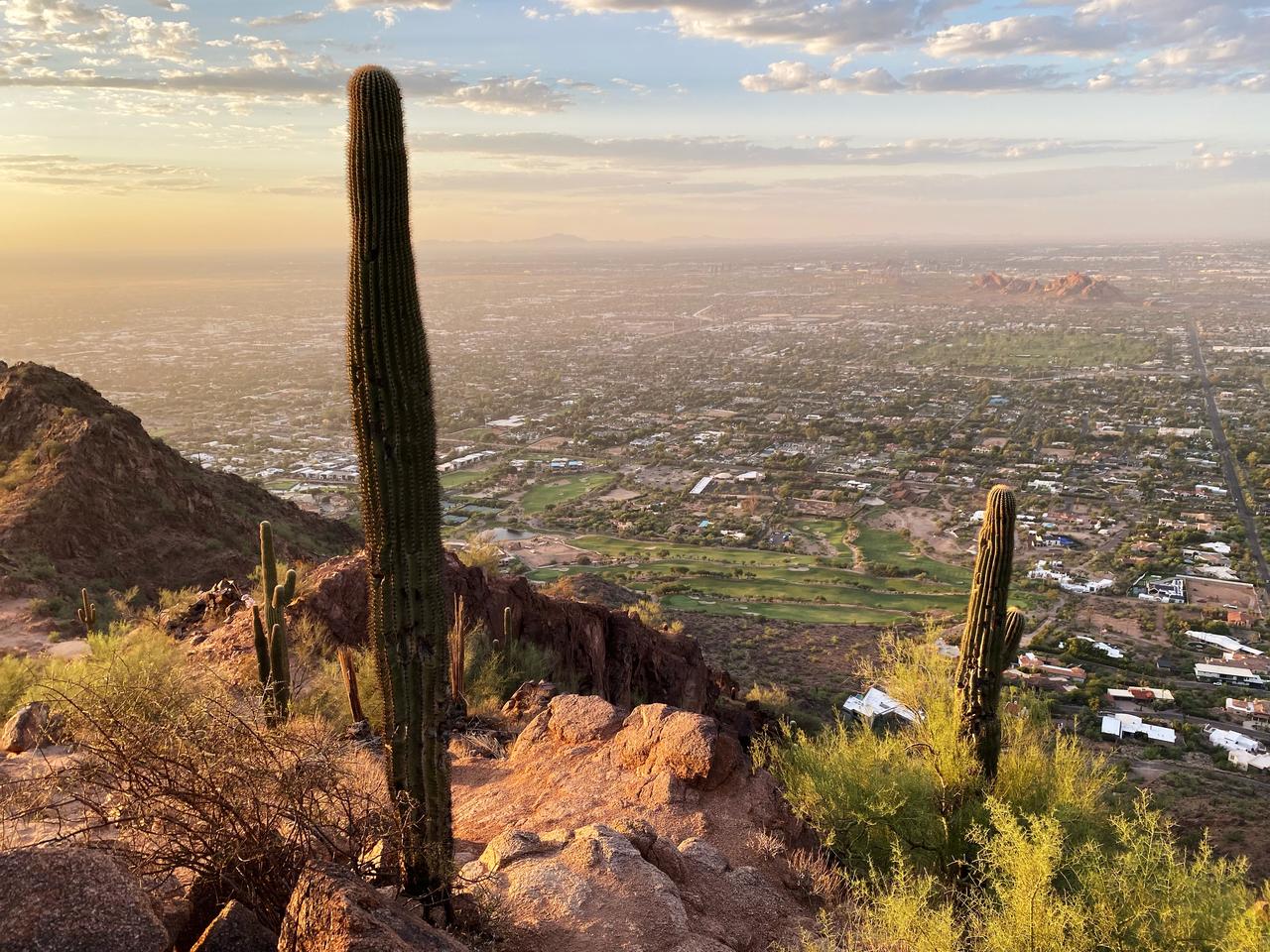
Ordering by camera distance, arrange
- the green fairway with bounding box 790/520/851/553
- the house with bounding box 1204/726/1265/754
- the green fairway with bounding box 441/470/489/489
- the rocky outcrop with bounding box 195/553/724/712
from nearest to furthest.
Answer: the rocky outcrop with bounding box 195/553/724/712
the house with bounding box 1204/726/1265/754
the green fairway with bounding box 790/520/851/553
the green fairway with bounding box 441/470/489/489

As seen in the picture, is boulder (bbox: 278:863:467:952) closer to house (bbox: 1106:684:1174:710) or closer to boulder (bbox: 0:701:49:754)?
boulder (bbox: 0:701:49:754)

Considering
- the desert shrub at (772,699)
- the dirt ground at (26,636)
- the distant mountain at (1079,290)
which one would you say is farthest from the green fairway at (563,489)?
the distant mountain at (1079,290)

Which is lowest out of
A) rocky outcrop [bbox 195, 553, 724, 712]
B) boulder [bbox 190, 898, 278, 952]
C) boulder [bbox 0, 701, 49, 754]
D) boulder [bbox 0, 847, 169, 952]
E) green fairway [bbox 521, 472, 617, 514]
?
green fairway [bbox 521, 472, 617, 514]

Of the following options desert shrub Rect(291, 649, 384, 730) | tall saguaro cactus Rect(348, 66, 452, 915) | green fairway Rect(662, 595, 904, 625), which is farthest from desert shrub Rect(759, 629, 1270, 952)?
green fairway Rect(662, 595, 904, 625)

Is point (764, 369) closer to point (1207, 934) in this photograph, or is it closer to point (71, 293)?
point (1207, 934)

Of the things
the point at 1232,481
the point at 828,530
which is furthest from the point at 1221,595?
the point at 1232,481

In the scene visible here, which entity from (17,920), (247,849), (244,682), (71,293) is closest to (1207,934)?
(247,849)

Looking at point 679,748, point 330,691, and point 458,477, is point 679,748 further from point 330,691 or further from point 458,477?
point 458,477

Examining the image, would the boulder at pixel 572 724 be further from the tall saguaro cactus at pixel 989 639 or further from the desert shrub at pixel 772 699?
the desert shrub at pixel 772 699
